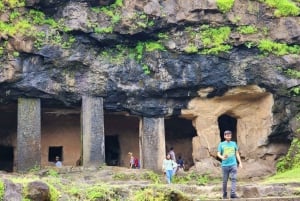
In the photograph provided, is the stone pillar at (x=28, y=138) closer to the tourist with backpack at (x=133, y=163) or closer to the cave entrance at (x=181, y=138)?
the tourist with backpack at (x=133, y=163)

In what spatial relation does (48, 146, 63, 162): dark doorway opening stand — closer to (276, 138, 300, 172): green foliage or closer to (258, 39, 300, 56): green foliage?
(276, 138, 300, 172): green foliage

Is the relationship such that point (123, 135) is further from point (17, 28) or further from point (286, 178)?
point (286, 178)

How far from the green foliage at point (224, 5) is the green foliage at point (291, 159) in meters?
5.23

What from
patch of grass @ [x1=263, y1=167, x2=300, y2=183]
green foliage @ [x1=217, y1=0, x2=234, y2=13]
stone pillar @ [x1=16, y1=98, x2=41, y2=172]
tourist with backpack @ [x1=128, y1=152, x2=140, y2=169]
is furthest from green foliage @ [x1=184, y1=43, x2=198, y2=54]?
patch of grass @ [x1=263, y1=167, x2=300, y2=183]

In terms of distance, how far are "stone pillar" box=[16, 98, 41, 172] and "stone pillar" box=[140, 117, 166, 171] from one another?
12.5 feet

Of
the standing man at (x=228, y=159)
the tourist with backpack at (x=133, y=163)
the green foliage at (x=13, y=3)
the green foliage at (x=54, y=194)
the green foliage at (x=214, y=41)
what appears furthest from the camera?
the tourist with backpack at (x=133, y=163)

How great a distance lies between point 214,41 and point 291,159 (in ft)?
16.2

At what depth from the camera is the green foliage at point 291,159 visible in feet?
71.5

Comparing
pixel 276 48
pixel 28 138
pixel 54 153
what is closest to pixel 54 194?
pixel 28 138

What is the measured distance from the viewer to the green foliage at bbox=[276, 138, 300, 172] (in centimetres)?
2180

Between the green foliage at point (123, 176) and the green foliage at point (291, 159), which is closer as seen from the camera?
the green foliage at point (123, 176)

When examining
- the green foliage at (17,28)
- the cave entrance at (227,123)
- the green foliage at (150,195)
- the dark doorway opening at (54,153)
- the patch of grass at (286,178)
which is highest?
the green foliage at (17,28)

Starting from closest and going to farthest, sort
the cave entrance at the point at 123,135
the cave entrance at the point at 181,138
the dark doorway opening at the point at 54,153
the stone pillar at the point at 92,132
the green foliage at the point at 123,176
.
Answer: the green foliage at the point at 123,176 → the stone pillar at the point at 92,132 → the dark doorway opening at the point at 54,153 → the cave entrance at the point at 123,135 → the cave entrance at the point at 181,138

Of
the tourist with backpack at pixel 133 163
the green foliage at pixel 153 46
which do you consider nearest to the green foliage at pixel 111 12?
the green foliage at pixel 153 46
